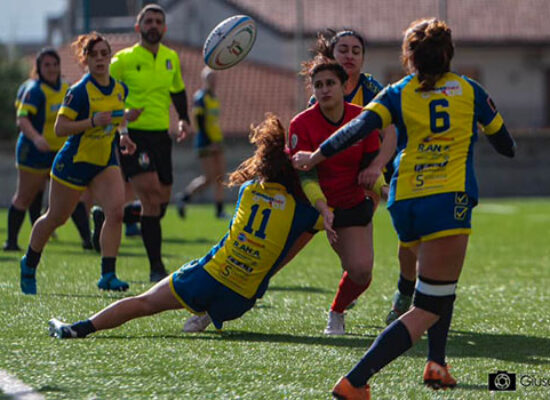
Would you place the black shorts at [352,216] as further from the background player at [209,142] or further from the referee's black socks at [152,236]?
the background player at [209,142]

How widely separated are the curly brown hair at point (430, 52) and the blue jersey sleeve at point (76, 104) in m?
3.77

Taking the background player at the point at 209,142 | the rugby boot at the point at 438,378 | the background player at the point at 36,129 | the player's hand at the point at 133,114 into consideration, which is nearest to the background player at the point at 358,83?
the player's hand at the point at 133,114

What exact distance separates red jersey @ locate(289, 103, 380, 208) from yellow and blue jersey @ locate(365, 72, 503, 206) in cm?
121

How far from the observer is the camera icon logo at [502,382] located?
17.5 feet

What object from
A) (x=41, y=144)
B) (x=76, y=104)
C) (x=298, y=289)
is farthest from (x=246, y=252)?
(x=41, y=144)

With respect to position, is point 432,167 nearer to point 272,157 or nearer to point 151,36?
point 272,157

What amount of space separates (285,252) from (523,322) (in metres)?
2.08

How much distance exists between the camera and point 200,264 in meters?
6.43

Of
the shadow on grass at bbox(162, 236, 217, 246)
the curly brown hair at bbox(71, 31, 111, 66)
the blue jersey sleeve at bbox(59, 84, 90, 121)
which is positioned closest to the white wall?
the shadow on grass at bbox(162, 236, 217, 246)

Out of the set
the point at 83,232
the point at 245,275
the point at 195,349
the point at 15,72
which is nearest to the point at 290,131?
the point at 245,275

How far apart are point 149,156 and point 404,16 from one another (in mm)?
32147

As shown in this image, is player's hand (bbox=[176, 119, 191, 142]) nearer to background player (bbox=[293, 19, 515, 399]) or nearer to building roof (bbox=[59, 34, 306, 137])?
background player (bbox=[293, 19, 515, 399])

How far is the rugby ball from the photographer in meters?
8.23

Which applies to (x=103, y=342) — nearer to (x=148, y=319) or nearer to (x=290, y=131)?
(x=148, y=319)
